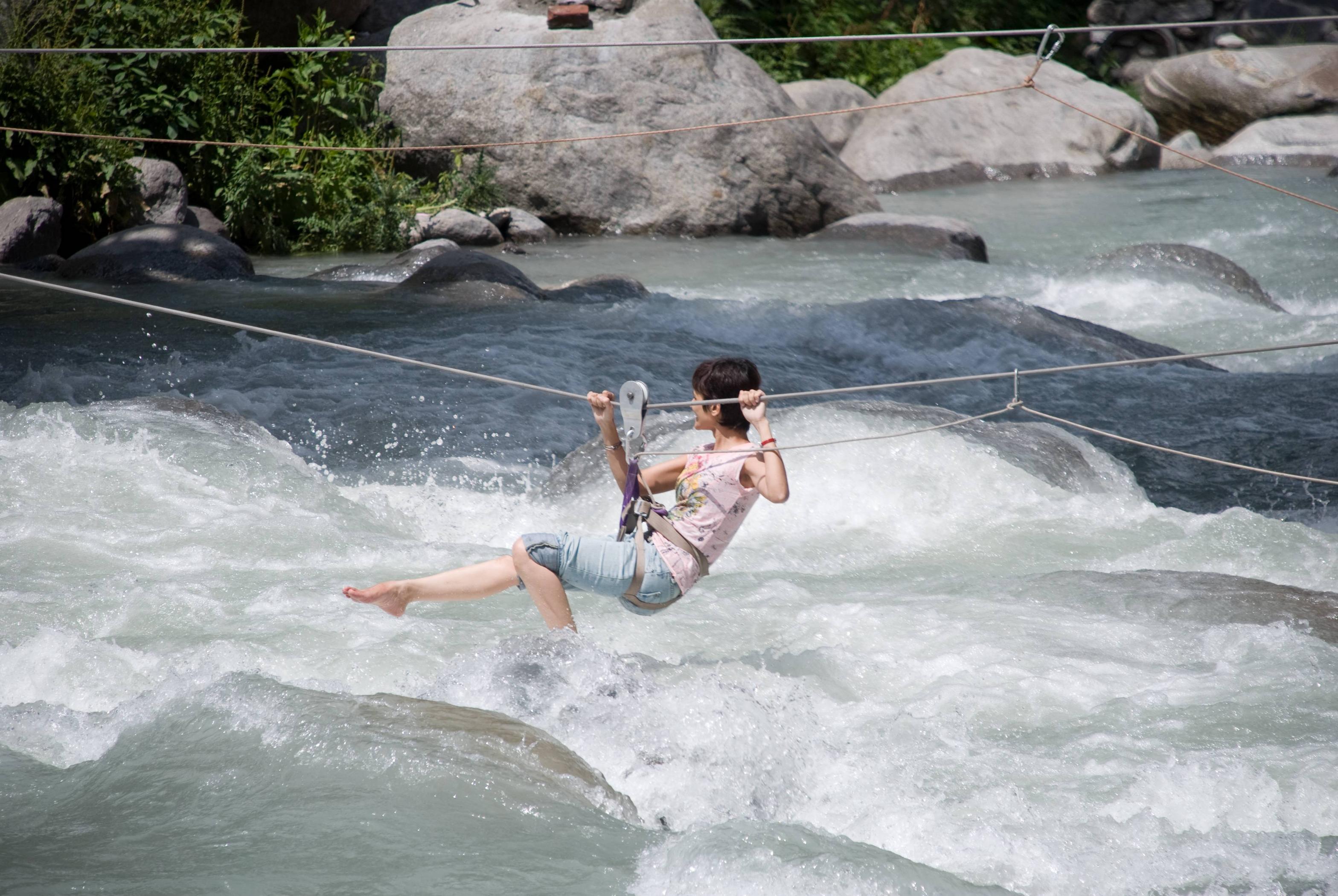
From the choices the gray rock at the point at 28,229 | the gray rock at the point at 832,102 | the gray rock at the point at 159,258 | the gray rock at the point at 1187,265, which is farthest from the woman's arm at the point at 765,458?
the gray rock at the point at 832,102

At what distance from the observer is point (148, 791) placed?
308cm

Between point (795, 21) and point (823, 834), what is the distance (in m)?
17.9

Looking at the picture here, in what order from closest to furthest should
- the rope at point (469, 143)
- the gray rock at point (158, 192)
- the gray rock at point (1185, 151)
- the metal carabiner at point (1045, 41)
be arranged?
the metal carabiner at point (1045, 41)
the rope at point (469, 143)
the gray rock at point (158, 192)
the gray rock at point (1185, 151)

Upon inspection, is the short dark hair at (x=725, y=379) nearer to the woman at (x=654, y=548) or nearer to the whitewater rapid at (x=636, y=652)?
the woman at (x=654, y=548)

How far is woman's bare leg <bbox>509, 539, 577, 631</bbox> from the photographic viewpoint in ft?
12.2

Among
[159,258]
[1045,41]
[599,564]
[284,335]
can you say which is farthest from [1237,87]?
[284,335]

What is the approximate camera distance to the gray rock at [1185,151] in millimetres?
17172

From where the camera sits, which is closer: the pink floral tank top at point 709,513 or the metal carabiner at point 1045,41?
the pink floral tank top at point 709,513

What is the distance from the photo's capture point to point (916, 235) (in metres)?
11.9

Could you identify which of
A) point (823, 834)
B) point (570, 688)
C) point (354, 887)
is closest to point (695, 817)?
point (823, 834)

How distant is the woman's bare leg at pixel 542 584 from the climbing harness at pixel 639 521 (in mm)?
196

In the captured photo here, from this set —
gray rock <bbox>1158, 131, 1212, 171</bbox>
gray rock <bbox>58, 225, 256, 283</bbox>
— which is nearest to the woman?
gray rock <bbox>58, 225, 256, 283</bbox>

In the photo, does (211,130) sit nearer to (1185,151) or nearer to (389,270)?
(389,270)

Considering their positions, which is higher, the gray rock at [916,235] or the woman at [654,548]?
the woman at [654,548]
